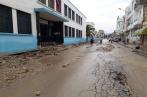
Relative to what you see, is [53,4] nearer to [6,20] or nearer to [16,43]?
[16,43]

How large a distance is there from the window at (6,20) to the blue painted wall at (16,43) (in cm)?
45

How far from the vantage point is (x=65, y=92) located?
533cm

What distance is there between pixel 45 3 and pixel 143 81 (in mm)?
19418

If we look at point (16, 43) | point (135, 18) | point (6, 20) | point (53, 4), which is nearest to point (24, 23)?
point (16, 43)

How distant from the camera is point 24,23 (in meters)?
17.3

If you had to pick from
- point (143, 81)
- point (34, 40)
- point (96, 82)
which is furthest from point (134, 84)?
point (34, 40)

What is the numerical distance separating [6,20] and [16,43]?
Result: 213 cm

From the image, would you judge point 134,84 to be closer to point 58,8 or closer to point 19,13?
point 19,13

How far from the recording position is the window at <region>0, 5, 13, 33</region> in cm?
1355

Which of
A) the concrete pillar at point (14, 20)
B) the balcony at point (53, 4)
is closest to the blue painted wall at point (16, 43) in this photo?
the concrete pillar at point (14, 20)

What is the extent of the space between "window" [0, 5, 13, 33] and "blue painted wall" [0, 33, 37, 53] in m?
0.45

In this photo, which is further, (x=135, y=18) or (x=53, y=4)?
(x=135, y=18)

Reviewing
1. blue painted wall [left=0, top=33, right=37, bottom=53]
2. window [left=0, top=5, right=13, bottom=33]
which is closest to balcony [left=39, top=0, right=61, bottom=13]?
blue painted wall [left=0, top=33, right=37, bottom=53]

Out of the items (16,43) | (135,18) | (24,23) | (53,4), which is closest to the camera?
(16,43)
